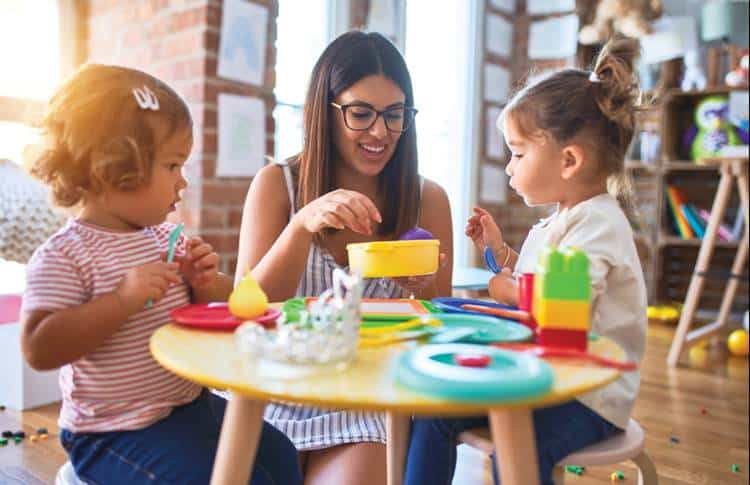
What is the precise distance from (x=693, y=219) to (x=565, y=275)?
3.79 m

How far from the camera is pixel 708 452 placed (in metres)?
1.91

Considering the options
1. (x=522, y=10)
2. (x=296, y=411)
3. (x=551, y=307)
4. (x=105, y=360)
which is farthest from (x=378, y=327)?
(x=522, y=10)

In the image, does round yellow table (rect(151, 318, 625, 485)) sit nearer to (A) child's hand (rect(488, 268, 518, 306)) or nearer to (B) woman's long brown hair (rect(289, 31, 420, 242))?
(A) child's hand (rect(488, 268, 518, 306))

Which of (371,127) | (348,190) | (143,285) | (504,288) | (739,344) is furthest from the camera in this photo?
(739,344)

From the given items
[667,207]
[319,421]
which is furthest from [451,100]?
[319,421]

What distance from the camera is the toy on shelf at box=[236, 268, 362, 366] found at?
0.60m

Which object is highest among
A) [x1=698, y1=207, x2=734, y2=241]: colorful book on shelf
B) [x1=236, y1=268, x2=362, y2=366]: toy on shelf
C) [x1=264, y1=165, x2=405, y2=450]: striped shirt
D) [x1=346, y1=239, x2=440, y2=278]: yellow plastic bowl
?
[x1=346, y1=239, x2=440, y2=278]: yellow plastic bowl

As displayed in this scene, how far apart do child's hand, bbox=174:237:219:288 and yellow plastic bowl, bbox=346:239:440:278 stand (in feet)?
0.69

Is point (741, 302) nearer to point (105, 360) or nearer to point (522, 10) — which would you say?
point (522, 10)

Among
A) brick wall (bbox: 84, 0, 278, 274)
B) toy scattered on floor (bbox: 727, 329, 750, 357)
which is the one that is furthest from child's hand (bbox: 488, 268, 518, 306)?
toy scattered on floor (bbox: 727, 329, 750, 357)

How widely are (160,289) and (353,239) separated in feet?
2.04

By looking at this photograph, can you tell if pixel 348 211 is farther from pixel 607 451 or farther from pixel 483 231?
pixel 607 451

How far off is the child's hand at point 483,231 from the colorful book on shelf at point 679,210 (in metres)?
3.32

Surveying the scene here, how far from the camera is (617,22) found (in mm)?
4219
